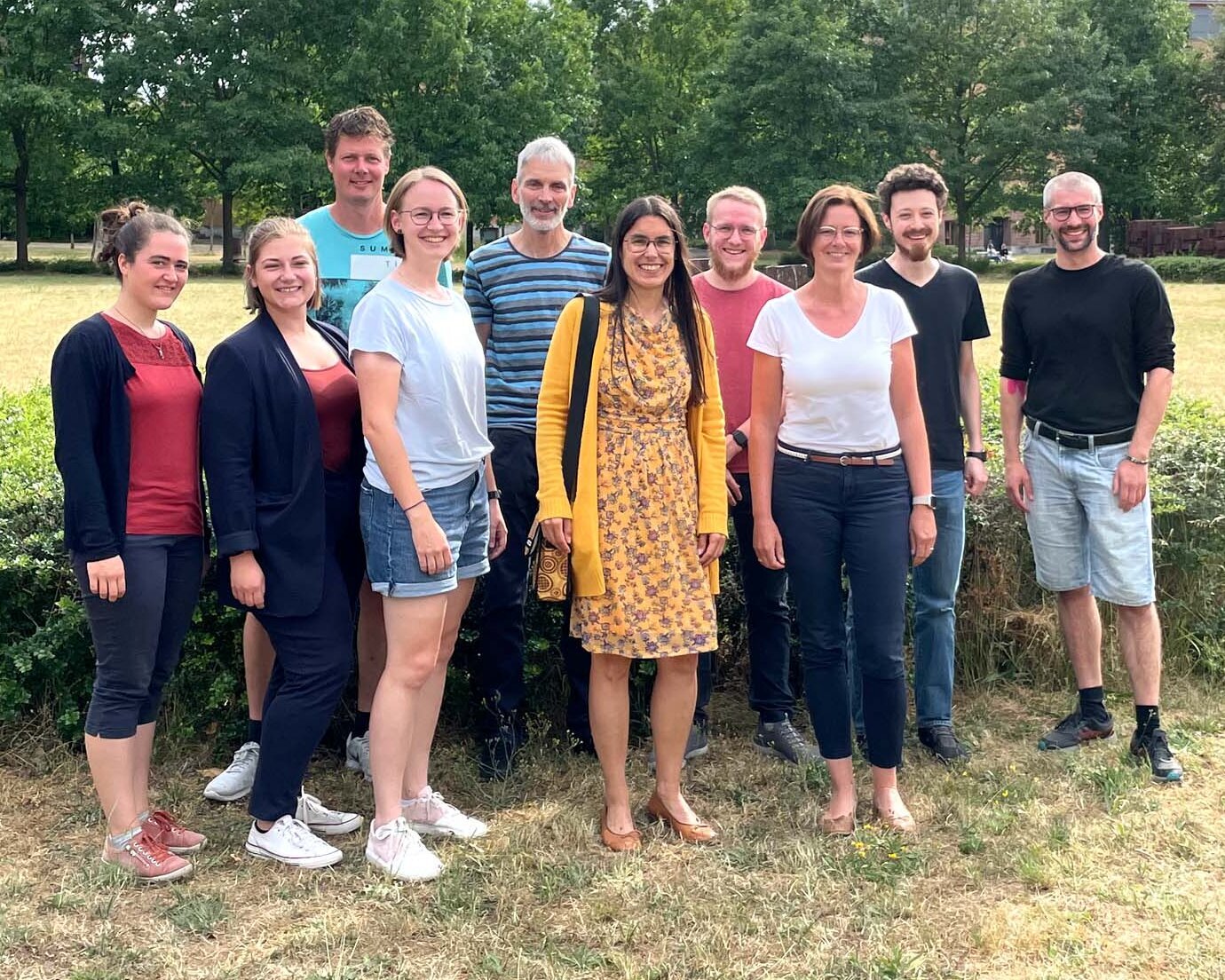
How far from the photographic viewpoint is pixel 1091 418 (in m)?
4.46

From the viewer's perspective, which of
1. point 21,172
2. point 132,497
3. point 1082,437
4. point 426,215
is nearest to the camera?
point 132,497

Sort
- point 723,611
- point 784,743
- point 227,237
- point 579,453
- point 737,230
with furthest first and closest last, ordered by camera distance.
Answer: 1. point 227,237
2. point 723,611
3. point 784,743
4. point 737,230
5. point 579,453

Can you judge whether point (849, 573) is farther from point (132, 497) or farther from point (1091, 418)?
point (132, 497)

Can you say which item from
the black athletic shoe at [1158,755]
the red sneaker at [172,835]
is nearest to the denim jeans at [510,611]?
the red sneaker at [172,835]

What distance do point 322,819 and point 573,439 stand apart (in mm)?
1522

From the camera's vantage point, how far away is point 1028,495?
472 cm

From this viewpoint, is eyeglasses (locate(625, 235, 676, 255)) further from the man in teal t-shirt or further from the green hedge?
the green hedge

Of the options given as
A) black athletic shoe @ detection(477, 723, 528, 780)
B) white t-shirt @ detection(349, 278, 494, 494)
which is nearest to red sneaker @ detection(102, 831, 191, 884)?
black athletic shoe @ detection(477, 723, 528, 780)

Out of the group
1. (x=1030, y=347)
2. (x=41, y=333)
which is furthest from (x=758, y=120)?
(x=1030, y=347)

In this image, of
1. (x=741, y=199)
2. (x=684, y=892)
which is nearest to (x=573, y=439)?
(x=741, y=199)

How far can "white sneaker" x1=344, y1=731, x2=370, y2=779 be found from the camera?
14.6 feet

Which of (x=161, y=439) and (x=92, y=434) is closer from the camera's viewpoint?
(x=92, y=434)

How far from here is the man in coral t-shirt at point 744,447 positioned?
4.43 metres

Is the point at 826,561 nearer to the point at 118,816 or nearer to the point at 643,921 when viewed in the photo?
the point at 643,921
